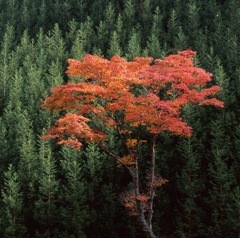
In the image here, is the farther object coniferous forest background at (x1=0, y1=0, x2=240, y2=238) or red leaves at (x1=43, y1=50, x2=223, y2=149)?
coniferous forest background at (x1=0, y1=0, x2=240, y2=238)

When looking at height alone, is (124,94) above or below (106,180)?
above

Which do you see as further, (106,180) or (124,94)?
(106,180)

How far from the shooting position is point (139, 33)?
1232 inches

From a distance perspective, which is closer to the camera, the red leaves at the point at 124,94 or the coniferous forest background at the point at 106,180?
the red leaves at the point at 124,94

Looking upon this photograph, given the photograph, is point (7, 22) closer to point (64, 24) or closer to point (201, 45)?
point (64, 24)

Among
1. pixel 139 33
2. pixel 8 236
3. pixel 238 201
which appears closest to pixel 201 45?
pixel 139 33

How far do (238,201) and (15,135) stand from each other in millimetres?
12186

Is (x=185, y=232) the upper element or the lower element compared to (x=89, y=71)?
lower

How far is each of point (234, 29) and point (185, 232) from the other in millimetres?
17907

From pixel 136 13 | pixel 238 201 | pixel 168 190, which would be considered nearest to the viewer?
pixel 238 201

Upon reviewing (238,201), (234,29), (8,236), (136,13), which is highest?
(136,13)

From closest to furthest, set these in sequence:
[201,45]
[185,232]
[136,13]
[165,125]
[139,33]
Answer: [165,125] → [185,232] → [201,45] → [139,33] → [136,13]

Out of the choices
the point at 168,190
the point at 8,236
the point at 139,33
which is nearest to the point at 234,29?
the point at 139,33

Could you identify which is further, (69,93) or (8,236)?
(8,236)
